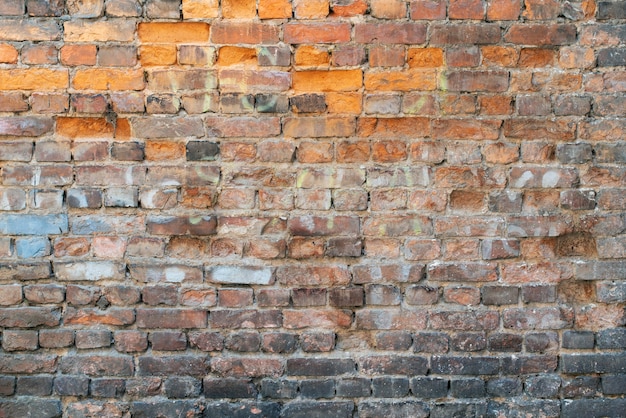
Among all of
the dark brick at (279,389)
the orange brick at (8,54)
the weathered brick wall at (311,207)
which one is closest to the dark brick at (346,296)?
the weathered brick wall at (311,207)

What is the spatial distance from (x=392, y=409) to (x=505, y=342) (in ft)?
1.63

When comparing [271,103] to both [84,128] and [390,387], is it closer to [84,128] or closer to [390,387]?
[84,128]

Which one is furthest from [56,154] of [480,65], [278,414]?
[480,65]

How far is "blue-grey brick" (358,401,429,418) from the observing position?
81.9 inches

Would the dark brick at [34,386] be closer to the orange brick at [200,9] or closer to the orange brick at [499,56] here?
the orange brick at [200,9]

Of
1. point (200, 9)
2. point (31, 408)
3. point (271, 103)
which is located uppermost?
point (200, 9)

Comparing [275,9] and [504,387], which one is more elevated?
[275,9]

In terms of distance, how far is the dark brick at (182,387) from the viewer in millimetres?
2064

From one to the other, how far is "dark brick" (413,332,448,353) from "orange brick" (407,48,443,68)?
1006 millimetres

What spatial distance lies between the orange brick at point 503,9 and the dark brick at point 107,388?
194 cm

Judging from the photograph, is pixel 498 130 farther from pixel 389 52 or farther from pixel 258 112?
pixel 258 112

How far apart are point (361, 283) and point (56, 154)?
4.03ft

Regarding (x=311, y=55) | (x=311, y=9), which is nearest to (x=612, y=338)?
(x=311, y=55)

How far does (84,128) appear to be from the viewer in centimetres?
203
